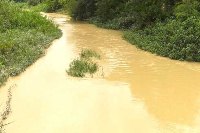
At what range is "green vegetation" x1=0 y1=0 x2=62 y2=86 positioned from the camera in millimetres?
9016

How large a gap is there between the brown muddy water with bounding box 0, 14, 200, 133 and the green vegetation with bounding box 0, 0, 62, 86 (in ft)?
1.40

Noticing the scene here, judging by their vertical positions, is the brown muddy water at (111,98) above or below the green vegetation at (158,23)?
below

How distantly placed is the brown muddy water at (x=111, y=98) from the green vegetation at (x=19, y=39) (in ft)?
1.40

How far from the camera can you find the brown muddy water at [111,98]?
5.47 metres

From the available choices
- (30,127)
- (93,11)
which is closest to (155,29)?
(30,127)

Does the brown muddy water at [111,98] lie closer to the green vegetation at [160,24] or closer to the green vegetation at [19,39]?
the green vegetation at [19,39]

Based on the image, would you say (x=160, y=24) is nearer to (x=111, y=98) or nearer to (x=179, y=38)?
(x=179, y=38)

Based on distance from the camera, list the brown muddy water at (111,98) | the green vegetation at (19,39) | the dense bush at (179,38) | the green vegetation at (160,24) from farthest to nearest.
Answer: the green vegetation at (160,24)
the dense bush at (179,38)
the green vegetation at (19,39)
the brown muddy water at (111,98)

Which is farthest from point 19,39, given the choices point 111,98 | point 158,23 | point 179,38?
point 158,23

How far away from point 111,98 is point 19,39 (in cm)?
630

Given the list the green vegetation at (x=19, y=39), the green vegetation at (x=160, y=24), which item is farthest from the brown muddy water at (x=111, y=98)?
the green vegetation at (x=160, y=24)

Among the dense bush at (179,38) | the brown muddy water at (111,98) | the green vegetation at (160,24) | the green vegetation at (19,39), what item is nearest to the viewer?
the brown muddy water at (111,98)

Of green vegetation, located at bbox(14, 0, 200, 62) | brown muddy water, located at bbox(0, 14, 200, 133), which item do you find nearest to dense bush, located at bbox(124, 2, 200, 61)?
green vegetation, located at bbox(14, 0, 200, 62)

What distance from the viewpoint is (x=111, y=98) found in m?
6.81
